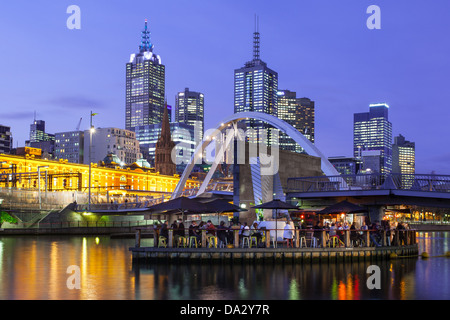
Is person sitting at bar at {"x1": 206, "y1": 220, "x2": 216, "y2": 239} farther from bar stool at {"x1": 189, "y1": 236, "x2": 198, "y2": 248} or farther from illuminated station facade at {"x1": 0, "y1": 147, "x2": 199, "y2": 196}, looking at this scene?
illuminated station facade at {"x1": 0, "y1": 147, "x2": 199, "y2": 196}

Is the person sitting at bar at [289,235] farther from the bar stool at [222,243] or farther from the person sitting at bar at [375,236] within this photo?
the person sitting at bar at [375,236]

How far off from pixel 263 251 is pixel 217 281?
27.2ft

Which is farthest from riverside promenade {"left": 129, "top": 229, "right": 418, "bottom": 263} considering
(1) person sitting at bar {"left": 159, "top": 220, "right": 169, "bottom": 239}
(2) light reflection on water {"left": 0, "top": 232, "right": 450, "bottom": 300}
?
(2) light reflection on water {"left": 0, "top": 232, "right": 450, "bottom": 300}

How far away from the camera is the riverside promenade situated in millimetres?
30328

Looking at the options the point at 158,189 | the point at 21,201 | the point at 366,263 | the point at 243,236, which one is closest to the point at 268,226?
the point at 243,236

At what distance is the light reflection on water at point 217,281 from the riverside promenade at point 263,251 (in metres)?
0.97

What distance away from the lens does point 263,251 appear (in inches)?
1208

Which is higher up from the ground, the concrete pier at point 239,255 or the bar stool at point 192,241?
the bar stool at point 192,241

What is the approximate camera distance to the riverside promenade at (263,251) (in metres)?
30.3

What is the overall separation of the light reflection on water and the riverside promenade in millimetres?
966

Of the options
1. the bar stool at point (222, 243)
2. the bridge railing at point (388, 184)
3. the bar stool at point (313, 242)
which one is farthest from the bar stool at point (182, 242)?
the bridge railing at point (388, 184)

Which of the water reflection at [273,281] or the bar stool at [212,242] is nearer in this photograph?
the water reflection at [273,281]
